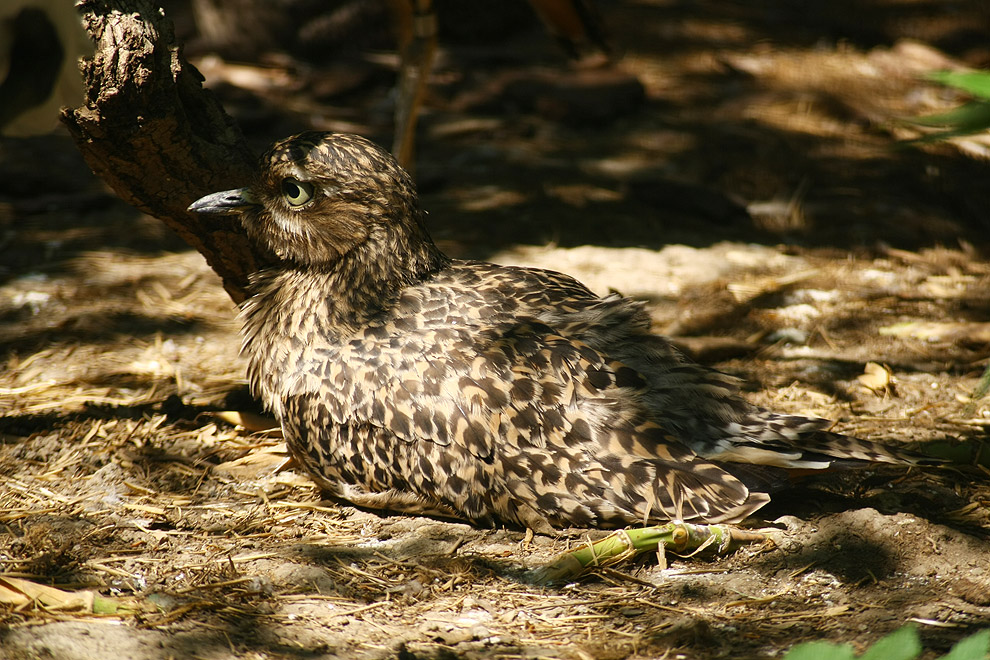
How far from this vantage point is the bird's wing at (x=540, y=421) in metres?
3.03

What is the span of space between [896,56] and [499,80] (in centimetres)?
337

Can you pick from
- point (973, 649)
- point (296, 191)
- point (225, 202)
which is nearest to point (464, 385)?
point (296, 191)

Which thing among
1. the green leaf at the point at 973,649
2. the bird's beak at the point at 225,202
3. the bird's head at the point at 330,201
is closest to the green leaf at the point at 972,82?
the green leaf at the point at 973,649

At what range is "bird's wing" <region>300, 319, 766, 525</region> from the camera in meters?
3.03

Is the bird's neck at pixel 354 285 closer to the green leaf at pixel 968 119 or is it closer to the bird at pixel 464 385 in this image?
the bird at pixel 464 385

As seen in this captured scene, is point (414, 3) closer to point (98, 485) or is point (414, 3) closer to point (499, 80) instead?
point (499, 80)

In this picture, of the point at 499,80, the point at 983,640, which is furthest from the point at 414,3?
the point at 983,640

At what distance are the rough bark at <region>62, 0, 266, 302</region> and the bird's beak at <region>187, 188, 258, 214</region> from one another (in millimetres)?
168

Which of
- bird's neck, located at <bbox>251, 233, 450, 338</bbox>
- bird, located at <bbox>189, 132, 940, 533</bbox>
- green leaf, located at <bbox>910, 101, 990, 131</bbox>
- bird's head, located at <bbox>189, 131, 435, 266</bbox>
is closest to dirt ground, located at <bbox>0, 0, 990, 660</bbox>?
bird, located at <bbox>189, 132, 940, 533</bbox>

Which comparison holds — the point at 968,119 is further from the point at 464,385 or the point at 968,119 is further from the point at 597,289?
the point at 597,289

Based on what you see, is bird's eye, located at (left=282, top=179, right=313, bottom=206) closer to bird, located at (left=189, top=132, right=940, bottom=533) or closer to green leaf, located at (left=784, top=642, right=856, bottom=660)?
bird, located at (left=189, top=132, right=940, bottom=533)

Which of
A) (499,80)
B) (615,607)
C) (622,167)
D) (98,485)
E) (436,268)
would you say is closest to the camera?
(615,607)

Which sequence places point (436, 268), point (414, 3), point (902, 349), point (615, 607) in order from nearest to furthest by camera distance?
point (615, 607) → point (436, 268) → point (902, 349) → point (414, 3)

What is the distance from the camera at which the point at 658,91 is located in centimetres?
780
